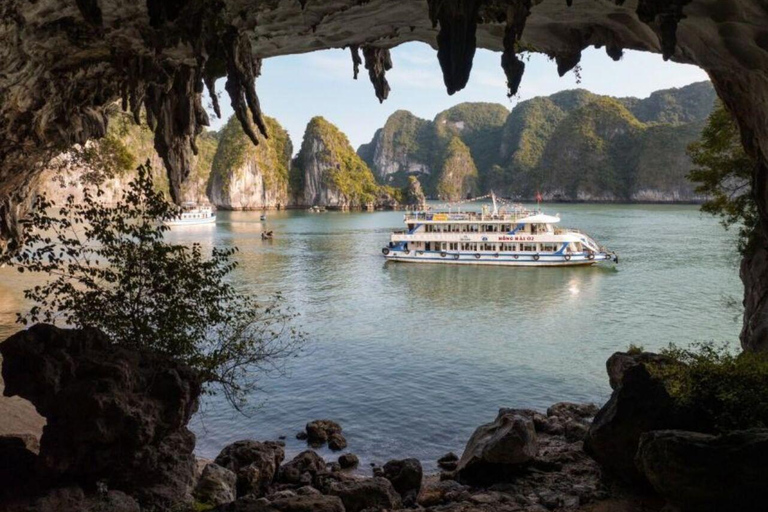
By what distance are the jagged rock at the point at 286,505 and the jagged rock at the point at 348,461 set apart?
4.68m

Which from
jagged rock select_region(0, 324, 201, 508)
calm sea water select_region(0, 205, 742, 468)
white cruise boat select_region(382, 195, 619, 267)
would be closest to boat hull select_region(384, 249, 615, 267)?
white cruise boat select_region(382, 195, 619, 267)

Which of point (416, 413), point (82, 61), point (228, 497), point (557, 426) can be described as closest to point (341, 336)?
point (416, 413)

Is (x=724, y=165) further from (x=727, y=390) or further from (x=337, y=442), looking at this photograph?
(x=337, y=442)

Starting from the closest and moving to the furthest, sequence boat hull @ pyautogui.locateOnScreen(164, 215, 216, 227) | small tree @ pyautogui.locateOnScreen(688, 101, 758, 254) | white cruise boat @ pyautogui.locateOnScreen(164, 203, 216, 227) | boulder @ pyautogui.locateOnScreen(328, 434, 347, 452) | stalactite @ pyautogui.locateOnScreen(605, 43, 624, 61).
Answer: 1. stalactite @ pyautogui.locateOnScreen(605, 43, 624, 61)
2. boulder @ pyautogui.locateOnScreen(328, 434, 347, 452)
3. small tree @ pyautogui.locateOnScreen(688, 101, 758, 254)
4. boat hull @ pyautogui.locateOnScreen(164, 215, 216, 227)
5. white cruise boat @ pyautogui.locateOnScreen(164, 203, 216, 227)

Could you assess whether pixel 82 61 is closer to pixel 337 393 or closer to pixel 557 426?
pixel 337 393

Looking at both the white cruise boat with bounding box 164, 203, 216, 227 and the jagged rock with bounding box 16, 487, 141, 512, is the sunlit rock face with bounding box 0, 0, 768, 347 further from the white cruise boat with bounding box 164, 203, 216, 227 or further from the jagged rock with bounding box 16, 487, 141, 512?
the white cruise boat with bounding box 164, 203, 216, 227

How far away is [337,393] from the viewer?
1881 centimetres

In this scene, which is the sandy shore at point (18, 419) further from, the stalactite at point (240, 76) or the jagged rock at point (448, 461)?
the jagged rock at point (448, 461)

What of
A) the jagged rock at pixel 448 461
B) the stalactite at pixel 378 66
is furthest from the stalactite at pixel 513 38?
the jagged rock at pixel 448 461

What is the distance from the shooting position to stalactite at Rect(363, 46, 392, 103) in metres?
11.5

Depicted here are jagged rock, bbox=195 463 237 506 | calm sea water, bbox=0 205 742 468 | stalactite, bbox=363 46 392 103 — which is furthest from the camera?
calm sea water, bbox=0 205 742 468

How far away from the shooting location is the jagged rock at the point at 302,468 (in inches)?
480

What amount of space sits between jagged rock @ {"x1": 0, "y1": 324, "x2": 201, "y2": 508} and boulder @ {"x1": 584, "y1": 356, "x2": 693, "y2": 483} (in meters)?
8.15

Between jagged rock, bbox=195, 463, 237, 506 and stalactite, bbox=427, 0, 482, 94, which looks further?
jagged rock, bbox=195, 463, 237, 506
